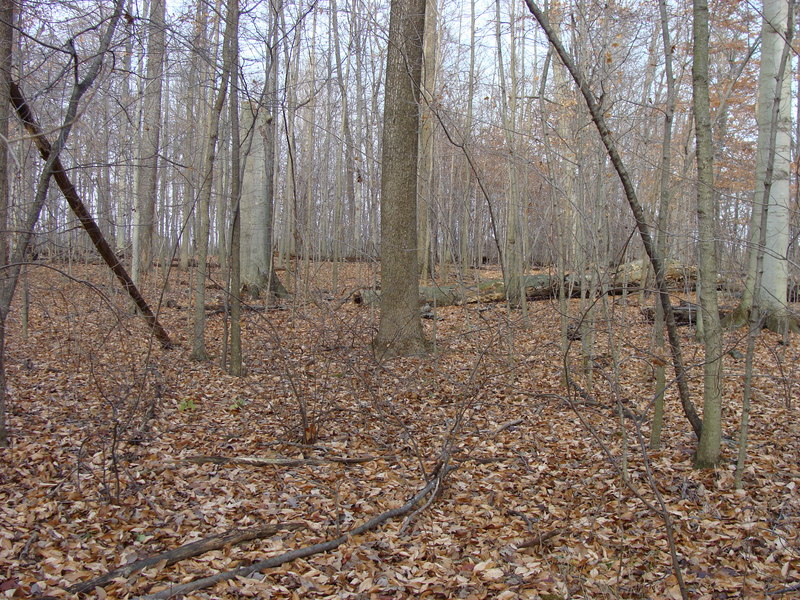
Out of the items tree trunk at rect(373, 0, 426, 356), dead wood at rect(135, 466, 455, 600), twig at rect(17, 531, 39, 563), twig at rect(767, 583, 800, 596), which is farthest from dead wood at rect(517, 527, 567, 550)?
tree trunk at rect(373, 0, 426, 356)

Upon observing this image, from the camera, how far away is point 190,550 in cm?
308

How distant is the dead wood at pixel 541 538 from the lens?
3.19 meters

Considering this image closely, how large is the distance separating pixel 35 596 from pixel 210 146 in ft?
15.4

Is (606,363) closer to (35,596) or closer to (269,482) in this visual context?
(269,482)

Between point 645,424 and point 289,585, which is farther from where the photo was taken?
point 645,424

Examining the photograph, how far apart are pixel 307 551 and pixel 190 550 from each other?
643 mm

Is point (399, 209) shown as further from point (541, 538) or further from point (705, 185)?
point (541, 538)

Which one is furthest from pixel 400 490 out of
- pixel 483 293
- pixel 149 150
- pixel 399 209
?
pixel 149 150

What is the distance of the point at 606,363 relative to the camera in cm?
661

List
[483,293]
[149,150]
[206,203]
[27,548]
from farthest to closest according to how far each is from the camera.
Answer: [483,293] < [149,150] < [206,203] < [27,548]

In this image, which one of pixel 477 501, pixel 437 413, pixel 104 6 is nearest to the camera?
pixel 477 501

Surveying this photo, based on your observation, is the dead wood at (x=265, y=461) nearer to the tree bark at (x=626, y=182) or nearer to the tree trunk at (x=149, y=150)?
the tree bark at (x=626, y=182)

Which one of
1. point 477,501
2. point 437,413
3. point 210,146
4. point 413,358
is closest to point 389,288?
point 413,358

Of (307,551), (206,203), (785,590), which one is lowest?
(307,551)
